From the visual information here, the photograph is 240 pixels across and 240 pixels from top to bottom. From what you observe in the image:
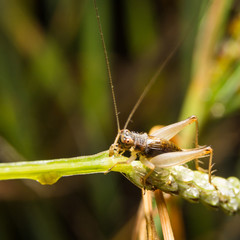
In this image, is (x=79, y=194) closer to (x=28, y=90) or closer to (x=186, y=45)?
(x=28, y=90)

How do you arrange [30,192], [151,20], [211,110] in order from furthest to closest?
[151,20] → [30,192] → [211,110]

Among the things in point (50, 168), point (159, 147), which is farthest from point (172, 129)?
point (50, 168)

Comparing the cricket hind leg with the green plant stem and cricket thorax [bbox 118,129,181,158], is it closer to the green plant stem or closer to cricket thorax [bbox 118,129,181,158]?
cricket thorax [bbox 118,129,181,158]

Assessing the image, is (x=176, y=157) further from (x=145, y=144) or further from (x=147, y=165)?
(x=145, y=144)

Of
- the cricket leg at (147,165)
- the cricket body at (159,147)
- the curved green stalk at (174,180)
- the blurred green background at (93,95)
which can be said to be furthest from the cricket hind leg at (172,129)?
the blurred green background at (93,95)

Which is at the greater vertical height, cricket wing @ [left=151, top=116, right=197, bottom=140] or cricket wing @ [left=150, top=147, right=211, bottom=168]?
cricket wing @ [left=151, top=116, right=197, bottom=140]

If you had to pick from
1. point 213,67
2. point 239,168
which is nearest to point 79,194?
point 239,168

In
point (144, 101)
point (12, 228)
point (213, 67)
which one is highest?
point (144, 101)

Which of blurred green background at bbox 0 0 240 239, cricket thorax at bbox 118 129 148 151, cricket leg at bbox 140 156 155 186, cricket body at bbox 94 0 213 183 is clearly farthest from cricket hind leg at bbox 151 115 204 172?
blurred green background at bbox 0 0 240 239

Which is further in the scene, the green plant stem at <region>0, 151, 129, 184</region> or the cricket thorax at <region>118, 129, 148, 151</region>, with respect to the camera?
the cricket thorax at <region>118, 129, 148, 151</region>
